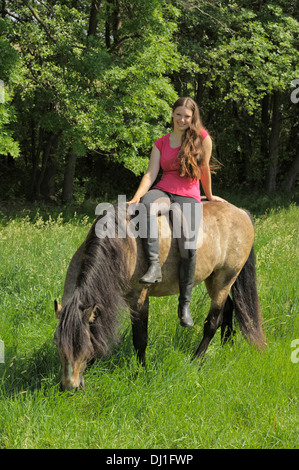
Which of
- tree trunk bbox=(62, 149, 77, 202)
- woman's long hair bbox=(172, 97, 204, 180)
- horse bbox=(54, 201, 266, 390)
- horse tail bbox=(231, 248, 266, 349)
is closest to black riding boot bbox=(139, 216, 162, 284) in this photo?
horse bbox=(54, 201, 266, 390)

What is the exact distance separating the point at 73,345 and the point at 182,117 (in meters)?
2.12

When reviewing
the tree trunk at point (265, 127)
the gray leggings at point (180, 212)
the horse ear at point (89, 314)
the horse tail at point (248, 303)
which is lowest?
the horse tail at point (248, 303)

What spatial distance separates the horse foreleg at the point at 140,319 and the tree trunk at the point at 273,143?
14394 mm

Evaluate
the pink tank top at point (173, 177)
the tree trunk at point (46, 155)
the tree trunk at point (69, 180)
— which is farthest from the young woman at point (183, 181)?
the tree trunk at point (46, 155)

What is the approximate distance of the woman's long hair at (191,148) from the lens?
144 inches

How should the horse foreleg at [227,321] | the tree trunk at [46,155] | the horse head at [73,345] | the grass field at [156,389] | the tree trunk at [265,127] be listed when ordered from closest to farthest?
the horse head at [73,345] < the grass field at [156,389] < the horse foreleg at [227,321] < the tree trunk at [46,155] < the tree trunk at [265,127]

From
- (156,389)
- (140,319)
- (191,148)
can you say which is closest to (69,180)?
(191,148)

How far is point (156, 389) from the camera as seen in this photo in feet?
11.6

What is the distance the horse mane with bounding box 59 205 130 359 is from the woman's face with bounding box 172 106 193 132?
0.99 m

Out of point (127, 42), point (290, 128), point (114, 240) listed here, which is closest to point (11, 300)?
point (114, 240)

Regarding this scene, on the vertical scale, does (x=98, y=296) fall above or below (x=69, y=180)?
below

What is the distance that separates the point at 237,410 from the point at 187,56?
11529mm

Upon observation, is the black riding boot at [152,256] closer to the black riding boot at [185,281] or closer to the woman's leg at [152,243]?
the woman's leg at [152,243]

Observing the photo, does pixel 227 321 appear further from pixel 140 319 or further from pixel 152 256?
pixel 152 256
